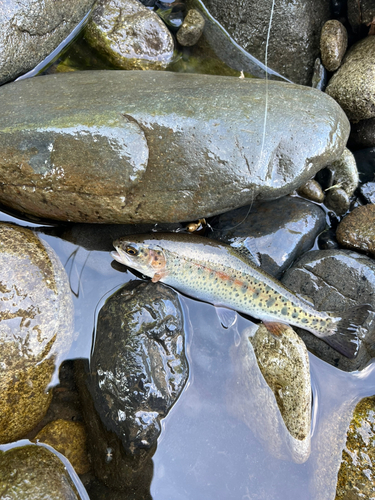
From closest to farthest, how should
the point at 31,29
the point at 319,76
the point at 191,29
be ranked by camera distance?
1. the point at 31,29
2. the point at 191,29
3. the point at 319,76

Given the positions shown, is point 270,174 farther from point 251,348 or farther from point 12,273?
point 12,273

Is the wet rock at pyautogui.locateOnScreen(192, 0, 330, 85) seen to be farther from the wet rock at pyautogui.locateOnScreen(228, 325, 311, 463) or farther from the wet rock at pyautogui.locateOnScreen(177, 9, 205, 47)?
the wet rock at pyautogui.locateOnScreen(228, 325, 311, 463)

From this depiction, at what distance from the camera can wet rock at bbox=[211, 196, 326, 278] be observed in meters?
4.55

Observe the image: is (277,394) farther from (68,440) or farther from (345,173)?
(345,173)

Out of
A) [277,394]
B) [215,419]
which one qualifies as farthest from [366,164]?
[215,419]

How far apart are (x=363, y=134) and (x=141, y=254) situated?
349 cm

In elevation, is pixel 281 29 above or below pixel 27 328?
above

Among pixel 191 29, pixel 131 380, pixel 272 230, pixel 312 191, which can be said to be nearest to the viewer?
pixel 131 380

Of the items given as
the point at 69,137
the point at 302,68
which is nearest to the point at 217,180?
the point at 69,137

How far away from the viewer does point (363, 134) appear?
5133 millimetres

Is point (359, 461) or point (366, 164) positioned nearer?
point (359, 461)

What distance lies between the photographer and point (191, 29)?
5.10 metres

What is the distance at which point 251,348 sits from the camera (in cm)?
430

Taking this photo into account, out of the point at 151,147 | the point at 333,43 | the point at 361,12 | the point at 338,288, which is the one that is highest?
the point at 361,12
